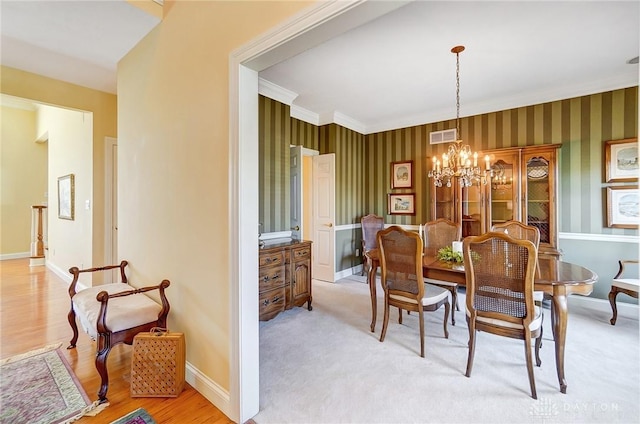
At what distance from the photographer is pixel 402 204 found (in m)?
5.09

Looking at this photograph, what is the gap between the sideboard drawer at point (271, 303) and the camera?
2971 millimetres

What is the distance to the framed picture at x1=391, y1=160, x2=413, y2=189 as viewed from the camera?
16.3 feet

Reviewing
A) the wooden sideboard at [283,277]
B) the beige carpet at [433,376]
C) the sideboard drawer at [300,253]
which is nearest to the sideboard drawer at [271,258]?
the wooden sideboard at [283,277]

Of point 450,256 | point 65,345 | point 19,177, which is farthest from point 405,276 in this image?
point 19,177

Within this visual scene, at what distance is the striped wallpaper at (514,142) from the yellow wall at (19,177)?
6421 mm

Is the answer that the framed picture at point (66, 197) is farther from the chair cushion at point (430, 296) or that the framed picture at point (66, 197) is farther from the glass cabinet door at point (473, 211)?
the glass cabinet door at point (473, 211)

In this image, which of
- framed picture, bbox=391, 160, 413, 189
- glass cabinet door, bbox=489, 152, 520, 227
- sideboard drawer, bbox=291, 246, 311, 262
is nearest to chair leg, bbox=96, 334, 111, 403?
sideboard drawer, bbox=291, 246, 311, 262

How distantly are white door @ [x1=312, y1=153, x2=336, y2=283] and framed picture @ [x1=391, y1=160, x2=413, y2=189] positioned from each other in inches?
47.3

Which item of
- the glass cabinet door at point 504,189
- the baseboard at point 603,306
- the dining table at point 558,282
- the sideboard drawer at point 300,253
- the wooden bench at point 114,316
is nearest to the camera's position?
the wooden bench at point 114,316

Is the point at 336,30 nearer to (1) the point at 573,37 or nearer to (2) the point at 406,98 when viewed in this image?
(1) the point at 573,37

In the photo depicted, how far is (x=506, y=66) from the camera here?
307cm

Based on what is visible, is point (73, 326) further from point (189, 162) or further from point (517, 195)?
point (517, 195)

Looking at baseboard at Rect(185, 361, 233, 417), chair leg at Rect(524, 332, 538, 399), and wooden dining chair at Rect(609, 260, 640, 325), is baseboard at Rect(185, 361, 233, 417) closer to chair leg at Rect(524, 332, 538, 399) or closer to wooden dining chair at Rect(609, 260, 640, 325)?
chair leg at Rect(524, 332, 538, 399)

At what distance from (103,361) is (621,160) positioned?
18.0 feet
